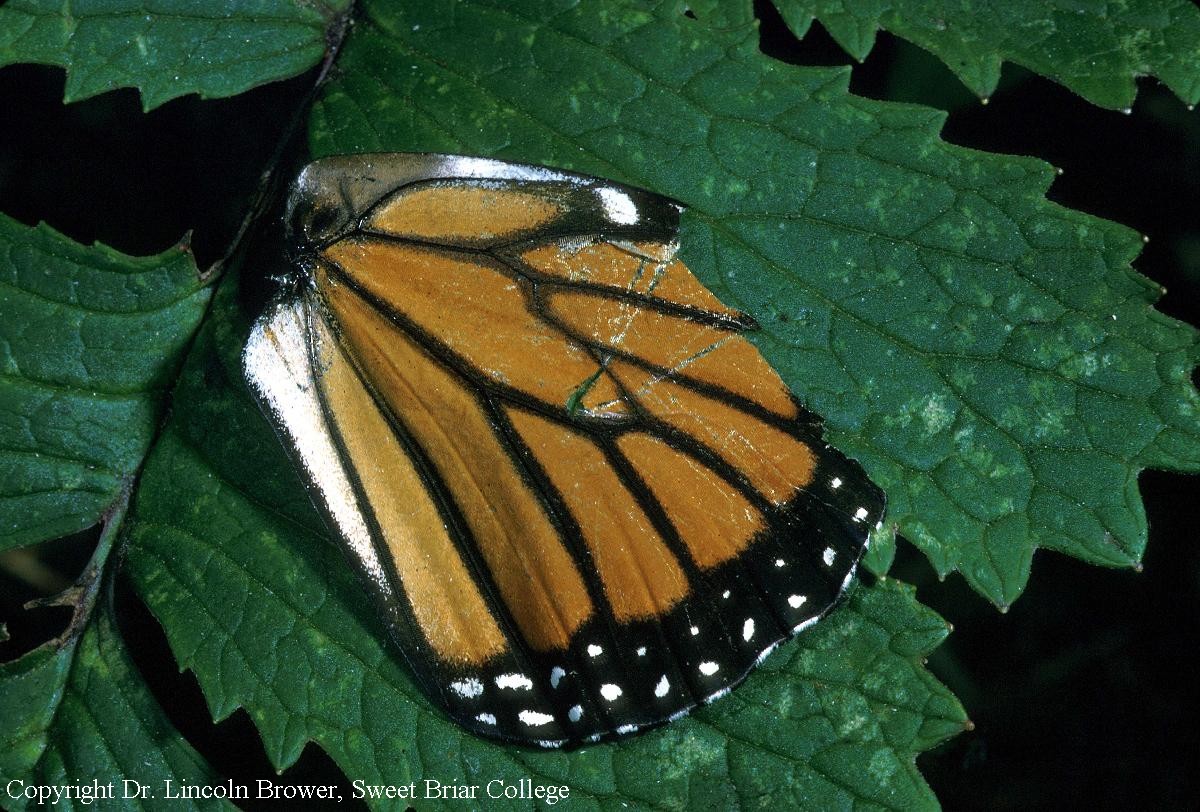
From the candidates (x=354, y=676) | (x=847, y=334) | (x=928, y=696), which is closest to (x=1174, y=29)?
(x=847, y=334)

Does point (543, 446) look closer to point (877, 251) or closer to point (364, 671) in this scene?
point (364, 671)

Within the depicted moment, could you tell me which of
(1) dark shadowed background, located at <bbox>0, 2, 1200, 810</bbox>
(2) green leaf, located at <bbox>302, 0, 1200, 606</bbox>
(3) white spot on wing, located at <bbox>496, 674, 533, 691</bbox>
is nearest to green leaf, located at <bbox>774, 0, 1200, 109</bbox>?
(2) green leaf, located at <bbox>302, 0, 1200, 606</bbox>

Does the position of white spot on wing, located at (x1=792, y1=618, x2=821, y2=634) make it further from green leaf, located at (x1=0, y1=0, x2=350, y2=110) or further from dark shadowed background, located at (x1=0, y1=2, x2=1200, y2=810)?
green leaf, located at (x1=0, y1=0, x2=350, y2=110)

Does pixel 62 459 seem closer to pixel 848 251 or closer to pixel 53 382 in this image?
pixel 53 382

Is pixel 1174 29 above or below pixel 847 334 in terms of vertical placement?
above

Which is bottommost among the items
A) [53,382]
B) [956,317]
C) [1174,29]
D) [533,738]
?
[533,738]

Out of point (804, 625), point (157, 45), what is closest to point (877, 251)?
point (804, 625)
